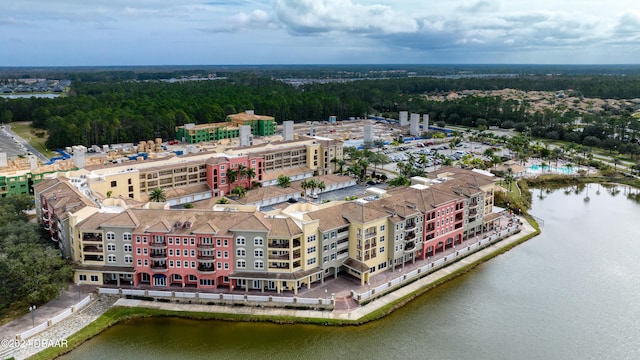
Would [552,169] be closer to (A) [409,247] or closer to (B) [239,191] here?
(A) [409,247]

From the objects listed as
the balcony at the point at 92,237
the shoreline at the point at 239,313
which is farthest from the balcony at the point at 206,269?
the balcony at the point at 92,237

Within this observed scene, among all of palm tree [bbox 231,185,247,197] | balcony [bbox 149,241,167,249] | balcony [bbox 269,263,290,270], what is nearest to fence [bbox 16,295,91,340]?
balcony [bbox 149,241,167,249]

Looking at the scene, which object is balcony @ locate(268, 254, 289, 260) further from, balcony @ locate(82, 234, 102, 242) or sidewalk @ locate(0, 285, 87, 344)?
sidewalk @ locate(0, 285, 87, 344)

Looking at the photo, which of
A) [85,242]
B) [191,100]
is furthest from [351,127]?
[85,242]

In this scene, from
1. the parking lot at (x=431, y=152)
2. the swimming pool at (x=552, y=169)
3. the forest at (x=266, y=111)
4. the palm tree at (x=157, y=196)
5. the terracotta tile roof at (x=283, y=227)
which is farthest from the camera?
the forest at (x=266, y=111)

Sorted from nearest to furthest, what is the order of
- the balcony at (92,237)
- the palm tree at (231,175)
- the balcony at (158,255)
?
1. the balcony at (158,255)
2. the balcony at (92,237)
3. the palm tree at (231,175)

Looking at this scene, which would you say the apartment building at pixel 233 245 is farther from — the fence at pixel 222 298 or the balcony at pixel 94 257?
the fence at pixel 222 298

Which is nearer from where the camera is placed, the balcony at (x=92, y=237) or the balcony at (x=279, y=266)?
the balcony at (x=279, y=266)
